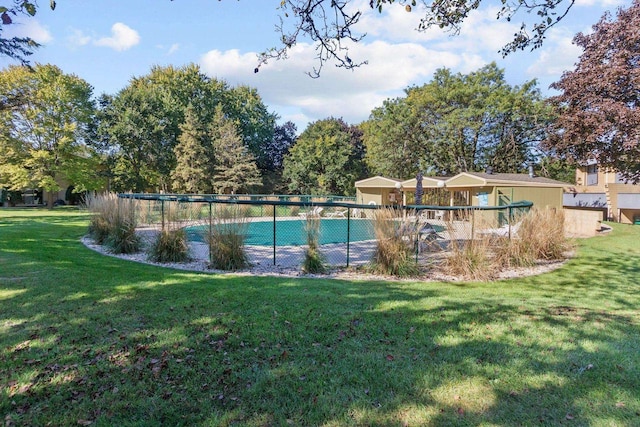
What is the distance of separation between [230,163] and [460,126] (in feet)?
54.6

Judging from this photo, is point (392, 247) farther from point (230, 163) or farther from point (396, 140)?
point (230, 163)

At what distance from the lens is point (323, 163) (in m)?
29.7

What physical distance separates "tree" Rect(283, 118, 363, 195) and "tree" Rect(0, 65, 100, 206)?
1494 cm

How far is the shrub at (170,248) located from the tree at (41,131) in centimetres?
2055

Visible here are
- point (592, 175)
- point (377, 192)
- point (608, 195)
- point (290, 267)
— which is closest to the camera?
point (290, 267)

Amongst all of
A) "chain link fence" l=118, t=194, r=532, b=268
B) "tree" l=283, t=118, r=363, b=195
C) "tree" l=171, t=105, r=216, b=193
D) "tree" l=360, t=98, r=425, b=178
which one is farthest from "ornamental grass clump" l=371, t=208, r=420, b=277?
"tree" l=171, t=105, r=216, b=193

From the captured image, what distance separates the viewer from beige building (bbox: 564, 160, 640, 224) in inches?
875

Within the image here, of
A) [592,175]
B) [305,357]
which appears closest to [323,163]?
[592,175]

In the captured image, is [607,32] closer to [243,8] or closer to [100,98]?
[243,8]

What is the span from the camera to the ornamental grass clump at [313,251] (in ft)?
22.2

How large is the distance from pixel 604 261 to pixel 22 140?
29863 millimetres

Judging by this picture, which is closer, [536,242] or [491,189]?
[536,242]

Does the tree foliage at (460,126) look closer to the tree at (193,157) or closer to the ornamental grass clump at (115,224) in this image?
the tree at (193,157)

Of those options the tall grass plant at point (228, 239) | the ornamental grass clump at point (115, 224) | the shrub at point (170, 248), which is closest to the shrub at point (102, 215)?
the ornamental grass clump at point (115, 224)
